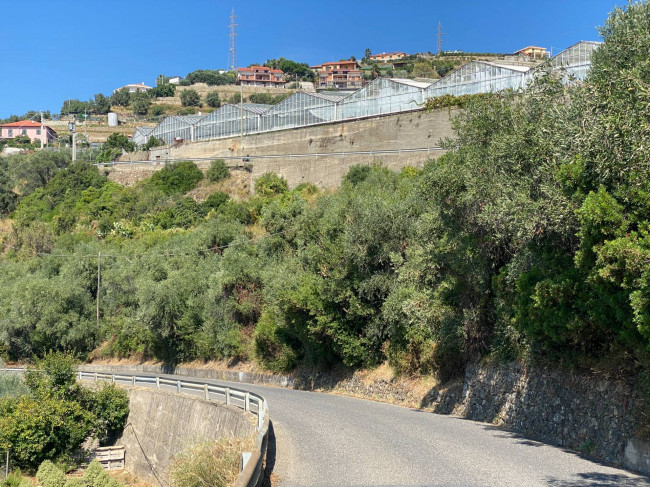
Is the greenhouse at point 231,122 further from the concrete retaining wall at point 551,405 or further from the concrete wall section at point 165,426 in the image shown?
the concrete retaining wall at point 551,405

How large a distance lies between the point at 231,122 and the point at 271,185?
15.7 metres

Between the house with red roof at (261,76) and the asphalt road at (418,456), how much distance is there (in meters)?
164

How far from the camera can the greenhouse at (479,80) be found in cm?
4717

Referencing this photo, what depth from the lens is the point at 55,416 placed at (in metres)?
28.2

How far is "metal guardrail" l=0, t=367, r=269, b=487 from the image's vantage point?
11.7m

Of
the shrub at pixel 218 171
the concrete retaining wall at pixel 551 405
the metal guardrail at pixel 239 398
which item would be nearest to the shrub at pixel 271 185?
the shrub at pixel 218 171

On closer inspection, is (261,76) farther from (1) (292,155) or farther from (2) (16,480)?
(2) (16,480)

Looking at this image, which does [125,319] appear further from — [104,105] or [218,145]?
[104,105]

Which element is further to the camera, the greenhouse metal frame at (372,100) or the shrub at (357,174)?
the shrub at (357,174)

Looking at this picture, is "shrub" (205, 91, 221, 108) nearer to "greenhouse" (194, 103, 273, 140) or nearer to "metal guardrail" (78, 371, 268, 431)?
"greenhouse" (194, 103, 273, 140)

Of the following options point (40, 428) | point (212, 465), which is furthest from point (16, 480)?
point (212, 465)

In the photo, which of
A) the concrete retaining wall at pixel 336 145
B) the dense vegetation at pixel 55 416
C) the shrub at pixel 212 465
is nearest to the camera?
the shrub at pixel 212 465

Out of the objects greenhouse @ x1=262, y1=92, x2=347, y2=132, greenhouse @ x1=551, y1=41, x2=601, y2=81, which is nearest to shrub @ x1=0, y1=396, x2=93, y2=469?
greenhouse @ x1=551, y1=41, x2=601, y2=81

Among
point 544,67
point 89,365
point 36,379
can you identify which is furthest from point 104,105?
point 544,67
